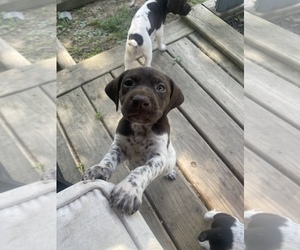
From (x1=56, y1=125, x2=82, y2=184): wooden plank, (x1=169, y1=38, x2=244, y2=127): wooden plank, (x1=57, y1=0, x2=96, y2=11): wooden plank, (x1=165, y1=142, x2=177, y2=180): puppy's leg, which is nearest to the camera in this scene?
(x1=165, y1=142, x2=177, y2=180): puppy's leg

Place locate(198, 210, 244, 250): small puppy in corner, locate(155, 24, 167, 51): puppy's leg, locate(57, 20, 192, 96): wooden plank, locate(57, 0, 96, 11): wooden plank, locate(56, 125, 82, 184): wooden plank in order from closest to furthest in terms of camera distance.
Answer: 1. locate(198, 210, 244, 250): small puppy in corner
2. locate(56, 125, 82, 184): wooden plank
3. locate(57, 20, 192, 96): wooden plank
4. locate(155, 24, 167, 51): puppy's leg
5. locate(57, 0, 96, 11): wooden plank

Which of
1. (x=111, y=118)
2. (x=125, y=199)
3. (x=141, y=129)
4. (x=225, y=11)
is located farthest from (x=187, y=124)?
(x=225, y=11)

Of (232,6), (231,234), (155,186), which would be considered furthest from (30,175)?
(232,6)

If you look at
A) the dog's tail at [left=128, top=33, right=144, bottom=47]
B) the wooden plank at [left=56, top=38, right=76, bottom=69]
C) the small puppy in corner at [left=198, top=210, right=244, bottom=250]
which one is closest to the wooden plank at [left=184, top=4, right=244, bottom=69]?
the dog's tail at [left=128, top=33, right=144, bottom=47]

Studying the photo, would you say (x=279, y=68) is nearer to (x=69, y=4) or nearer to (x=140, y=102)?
(x=140, y=102)

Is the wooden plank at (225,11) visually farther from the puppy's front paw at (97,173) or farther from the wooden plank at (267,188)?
the wooden plank at (267,188)

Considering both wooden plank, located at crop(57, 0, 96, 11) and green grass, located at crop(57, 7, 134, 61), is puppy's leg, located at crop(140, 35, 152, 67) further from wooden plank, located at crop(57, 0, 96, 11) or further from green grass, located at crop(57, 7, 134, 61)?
wooden plank, located at crop(57, 0, 96, 11)
